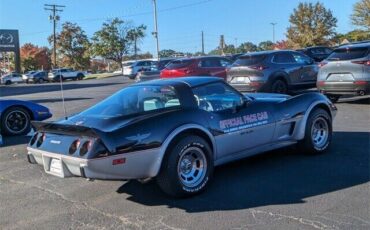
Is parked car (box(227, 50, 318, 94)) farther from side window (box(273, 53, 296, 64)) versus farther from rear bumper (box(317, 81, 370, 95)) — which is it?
rear bumper (box(317, 81, 370, 95))

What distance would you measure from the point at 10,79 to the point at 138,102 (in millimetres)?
56615

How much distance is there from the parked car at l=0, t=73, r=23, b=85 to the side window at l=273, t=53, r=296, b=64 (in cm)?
4927

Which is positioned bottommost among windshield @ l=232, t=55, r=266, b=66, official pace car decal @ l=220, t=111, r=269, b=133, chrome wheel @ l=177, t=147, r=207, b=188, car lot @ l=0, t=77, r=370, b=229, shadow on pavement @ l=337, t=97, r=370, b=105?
car lot @ l=0, t=77, r=370, b=229

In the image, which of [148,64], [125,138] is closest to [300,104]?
[125,138]

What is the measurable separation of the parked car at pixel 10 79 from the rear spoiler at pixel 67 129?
2182 inches

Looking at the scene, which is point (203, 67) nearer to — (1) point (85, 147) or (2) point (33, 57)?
(1) point (85, 147)

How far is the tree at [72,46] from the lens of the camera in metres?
78.5

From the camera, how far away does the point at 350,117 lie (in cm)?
1035

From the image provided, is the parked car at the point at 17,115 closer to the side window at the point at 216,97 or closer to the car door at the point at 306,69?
the side window at the point at 216,97

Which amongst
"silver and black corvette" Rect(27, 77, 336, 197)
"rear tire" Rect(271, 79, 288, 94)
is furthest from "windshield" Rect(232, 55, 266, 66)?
"silver and black corvette" Rect(27, 77, 336, 197)

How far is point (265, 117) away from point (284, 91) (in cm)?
829

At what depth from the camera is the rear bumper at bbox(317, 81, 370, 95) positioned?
1175 cm

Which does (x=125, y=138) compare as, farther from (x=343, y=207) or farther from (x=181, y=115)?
(x=343, y=207)

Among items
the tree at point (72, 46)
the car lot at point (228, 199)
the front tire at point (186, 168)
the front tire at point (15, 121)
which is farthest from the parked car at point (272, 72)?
the tree at point (72, 46)
